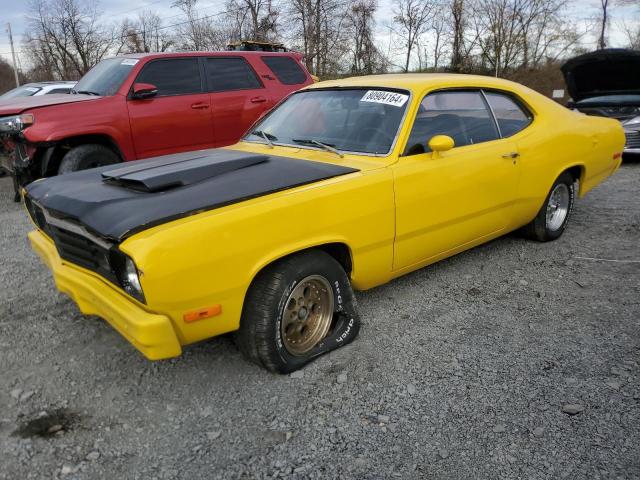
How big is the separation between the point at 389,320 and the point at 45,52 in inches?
1363

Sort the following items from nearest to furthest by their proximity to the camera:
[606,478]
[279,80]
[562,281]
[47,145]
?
[606,478]
[562,281]
[47,145]
[279,80]

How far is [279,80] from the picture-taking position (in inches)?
281

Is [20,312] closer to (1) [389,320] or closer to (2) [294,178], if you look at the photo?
(2) [294,178]

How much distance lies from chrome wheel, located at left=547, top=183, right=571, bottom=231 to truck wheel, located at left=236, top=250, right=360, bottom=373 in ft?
8.32

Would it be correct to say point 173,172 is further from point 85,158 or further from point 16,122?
point 16,122

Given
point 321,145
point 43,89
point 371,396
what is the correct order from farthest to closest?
point 43,89
point 321,145
point 371,396

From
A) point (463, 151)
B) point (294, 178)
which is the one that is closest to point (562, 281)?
point (463, 151)

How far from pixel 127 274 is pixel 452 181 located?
2.08m

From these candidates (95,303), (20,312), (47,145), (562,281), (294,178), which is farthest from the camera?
(47,145)

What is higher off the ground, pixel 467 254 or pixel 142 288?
pixel 142 288

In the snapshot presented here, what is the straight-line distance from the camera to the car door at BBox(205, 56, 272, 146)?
6500 millimetres

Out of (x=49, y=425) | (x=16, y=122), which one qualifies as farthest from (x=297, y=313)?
(x=16, y=122)

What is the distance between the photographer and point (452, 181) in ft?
10.8

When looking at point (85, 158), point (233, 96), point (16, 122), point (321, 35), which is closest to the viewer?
point (16, 122)
